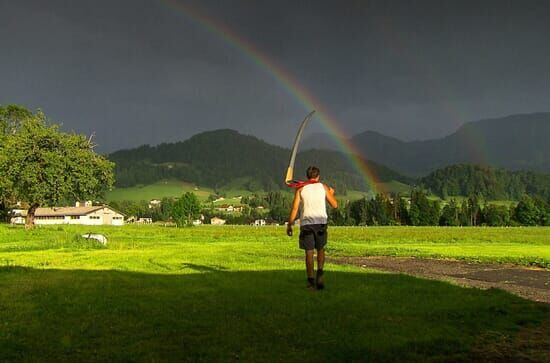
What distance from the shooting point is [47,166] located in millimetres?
64812

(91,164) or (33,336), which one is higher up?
(91,164)

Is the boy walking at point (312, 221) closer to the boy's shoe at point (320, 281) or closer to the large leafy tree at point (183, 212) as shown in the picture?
the boy's shoe at point (320, 281)

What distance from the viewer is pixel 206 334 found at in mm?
8984

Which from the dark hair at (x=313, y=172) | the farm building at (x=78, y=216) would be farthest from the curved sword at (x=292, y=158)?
the farm building at (x=78, y=216)

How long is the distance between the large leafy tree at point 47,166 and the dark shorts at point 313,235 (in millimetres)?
57229

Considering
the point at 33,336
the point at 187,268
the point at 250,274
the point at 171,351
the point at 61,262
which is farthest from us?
the point at 61,262

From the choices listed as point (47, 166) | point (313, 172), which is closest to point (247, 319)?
point (313, 172)

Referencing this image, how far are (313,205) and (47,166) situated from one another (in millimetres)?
58963

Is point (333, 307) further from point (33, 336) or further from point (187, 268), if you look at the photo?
point (187, 268)

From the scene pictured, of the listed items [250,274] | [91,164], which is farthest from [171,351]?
[91,164]

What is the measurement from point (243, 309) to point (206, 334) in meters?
2.21

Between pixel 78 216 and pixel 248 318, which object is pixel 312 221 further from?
pixel 78 216

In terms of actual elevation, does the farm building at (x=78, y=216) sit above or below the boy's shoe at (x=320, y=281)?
above

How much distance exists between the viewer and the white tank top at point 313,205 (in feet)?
46.7
